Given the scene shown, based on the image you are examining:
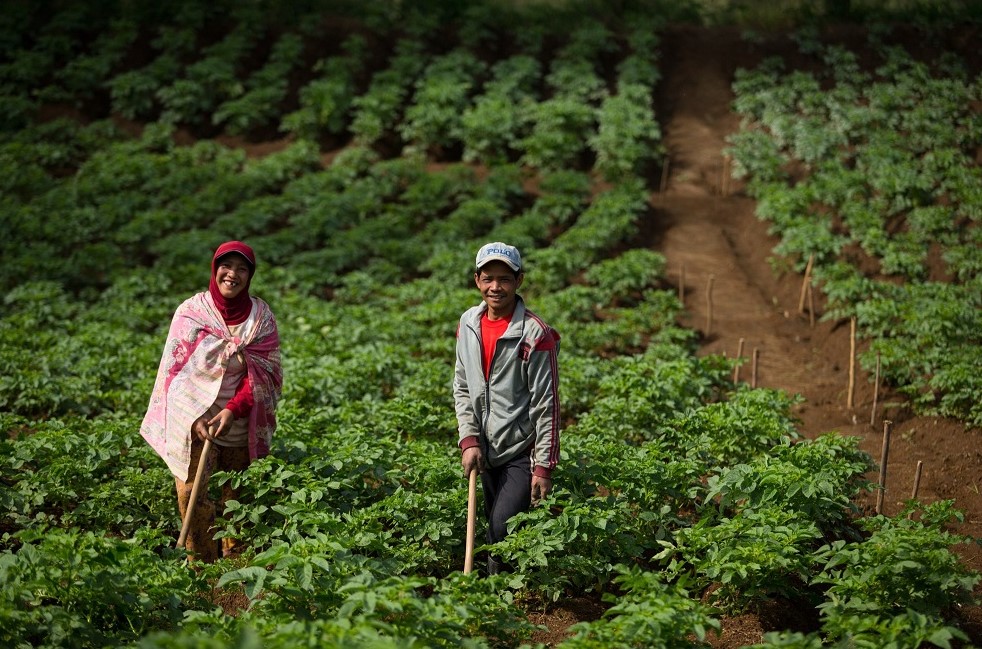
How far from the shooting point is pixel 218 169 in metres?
15.1

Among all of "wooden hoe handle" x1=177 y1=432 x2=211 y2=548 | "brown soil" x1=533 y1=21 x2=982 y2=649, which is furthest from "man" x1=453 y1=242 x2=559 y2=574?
"wooden hoe handle" x1=177 y1=432 x2=211 y2=548

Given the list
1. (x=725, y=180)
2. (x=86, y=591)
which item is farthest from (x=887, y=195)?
(x=86, y=591)

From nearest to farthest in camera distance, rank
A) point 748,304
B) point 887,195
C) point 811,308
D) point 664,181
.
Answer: point 811,308 → point 748,304 → point 887,195 → point 664,181

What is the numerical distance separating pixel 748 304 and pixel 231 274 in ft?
26.1

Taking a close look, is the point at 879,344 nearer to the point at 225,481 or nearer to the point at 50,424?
the point at 225,481

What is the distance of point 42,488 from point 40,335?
4059 mm

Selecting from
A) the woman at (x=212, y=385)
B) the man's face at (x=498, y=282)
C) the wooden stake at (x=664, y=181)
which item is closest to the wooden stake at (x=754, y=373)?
the man's face at (x=498, y=282)

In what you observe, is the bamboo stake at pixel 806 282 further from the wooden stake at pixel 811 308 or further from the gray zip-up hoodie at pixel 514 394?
the gray zip-up hoodie at pixel 514 394

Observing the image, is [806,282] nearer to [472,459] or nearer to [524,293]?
[524,293]

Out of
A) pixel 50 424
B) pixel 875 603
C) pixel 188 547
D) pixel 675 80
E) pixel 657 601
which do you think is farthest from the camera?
pixel 675 80

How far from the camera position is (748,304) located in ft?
38.6

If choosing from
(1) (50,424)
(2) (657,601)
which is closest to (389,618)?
(2) (657,601)

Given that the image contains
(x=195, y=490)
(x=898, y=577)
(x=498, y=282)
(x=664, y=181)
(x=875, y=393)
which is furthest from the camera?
(x=664, y=181)

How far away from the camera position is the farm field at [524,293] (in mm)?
4359
